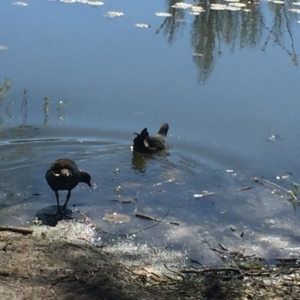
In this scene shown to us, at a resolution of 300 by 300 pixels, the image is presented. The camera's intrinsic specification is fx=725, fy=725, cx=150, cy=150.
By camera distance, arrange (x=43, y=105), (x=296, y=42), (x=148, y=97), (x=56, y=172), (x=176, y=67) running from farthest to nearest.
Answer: (x=296, y=42)
(x=176, y=67)
(x=148, y=97)
(x=43, y=105)
(x=56, y=172)

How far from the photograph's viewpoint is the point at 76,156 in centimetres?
812

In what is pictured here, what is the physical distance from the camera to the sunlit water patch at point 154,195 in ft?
21.1

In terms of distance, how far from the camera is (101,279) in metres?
5.05

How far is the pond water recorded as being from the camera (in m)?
6.84

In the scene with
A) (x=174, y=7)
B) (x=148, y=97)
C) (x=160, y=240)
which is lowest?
(x=160, y=240)

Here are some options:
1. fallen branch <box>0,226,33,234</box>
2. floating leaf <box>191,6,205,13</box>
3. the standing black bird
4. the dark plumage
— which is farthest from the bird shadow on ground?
floating leaf <box>191,6,205,13</box>

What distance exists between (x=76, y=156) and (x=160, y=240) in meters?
2.16

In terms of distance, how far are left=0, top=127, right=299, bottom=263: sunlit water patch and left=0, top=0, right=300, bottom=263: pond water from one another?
2cm

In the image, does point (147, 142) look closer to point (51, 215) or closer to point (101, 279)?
point (51, 215)

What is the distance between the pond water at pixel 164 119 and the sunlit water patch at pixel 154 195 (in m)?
0.02

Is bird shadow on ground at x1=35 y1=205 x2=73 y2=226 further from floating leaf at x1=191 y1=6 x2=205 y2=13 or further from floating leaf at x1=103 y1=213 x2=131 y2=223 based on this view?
floating leaf at x1=191 y1=6 x2=205 y2=13

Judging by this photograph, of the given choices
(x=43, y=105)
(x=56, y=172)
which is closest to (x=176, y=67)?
(x=43, y=105)

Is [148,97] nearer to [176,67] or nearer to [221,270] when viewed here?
[176,67]

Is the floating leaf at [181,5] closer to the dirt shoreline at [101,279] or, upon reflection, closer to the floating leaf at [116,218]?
the floating leaf at [116,218]
